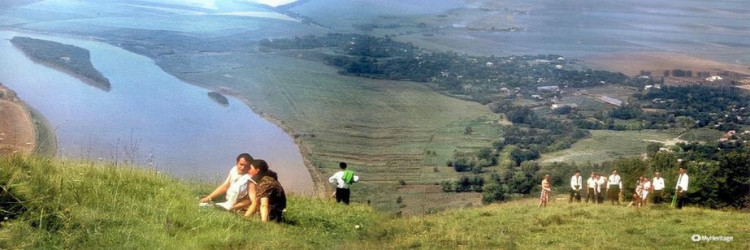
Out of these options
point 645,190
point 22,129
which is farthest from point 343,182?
point 645,190

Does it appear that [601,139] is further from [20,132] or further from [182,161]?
[20,132]

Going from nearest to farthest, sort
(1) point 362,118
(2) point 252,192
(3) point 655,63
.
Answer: (2) point 252,192 → (1) point 362,118 → (3) point 655,63

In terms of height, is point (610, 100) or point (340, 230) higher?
point (610, 100)

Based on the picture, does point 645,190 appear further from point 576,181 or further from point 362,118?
point 362,118

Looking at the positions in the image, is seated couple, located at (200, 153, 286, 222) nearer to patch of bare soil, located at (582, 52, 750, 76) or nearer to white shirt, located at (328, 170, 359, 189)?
white shirt, located at (328, 170, 359, 189)

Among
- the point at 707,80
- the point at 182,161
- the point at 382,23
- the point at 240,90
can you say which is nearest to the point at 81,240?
the point at 182,161

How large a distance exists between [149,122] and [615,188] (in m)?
6.93

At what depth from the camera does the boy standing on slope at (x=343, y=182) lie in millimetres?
10938

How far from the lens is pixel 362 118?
39.9 ft

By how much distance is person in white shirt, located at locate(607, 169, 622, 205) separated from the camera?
12.9m

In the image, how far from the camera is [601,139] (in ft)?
42.4

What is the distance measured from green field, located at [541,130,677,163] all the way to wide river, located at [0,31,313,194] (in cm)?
406

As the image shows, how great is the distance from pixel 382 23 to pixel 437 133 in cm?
203

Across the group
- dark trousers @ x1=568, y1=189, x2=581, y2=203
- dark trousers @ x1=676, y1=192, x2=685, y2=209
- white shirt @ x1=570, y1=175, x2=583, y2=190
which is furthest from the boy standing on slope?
dark trousers @ x1=676, y1=192, x2=685, y2=209
